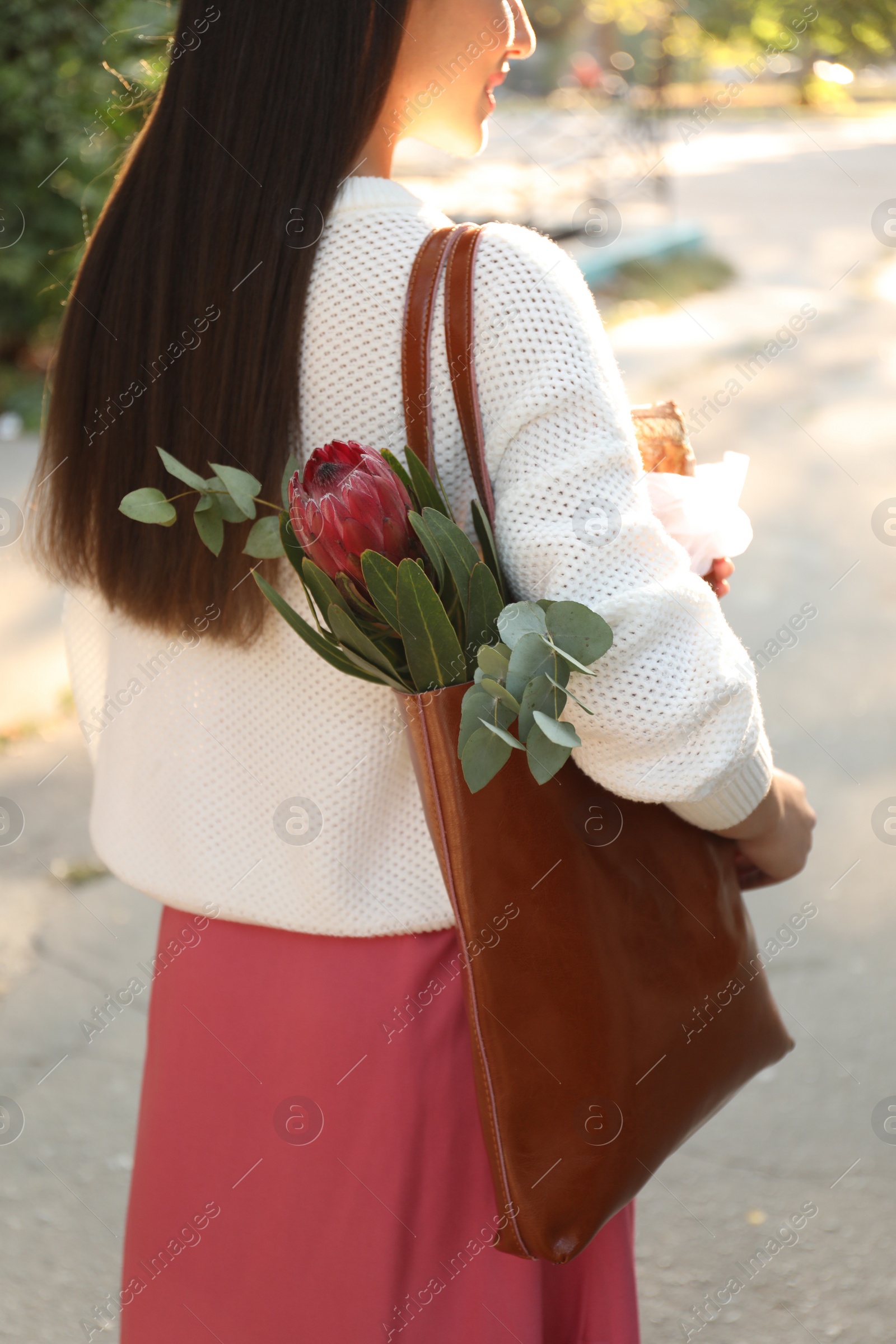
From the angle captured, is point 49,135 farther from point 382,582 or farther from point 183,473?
point 382,582

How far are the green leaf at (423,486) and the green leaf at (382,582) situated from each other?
71 millimetres

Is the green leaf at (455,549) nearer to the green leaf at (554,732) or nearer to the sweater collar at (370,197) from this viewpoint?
the green leaf at (554,732)

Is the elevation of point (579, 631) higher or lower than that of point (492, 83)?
lower

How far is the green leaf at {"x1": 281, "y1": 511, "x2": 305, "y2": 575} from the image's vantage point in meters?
1.09

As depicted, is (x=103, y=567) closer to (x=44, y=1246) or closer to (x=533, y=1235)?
(x=533, y=1235)

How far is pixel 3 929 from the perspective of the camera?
3.16 metres

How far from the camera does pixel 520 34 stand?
1.25 metres

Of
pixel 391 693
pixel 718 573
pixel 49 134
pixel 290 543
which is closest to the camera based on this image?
pixel 290 543

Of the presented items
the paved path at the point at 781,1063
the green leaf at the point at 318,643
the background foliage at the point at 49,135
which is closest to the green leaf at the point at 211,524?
the green leaf at the point at 318,643

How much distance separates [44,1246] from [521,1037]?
165 centimetres

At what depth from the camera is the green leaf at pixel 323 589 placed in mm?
1045

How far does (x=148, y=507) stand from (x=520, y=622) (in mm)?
381

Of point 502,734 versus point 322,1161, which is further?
point 322,1161

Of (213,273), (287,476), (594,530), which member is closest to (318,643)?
(287,476)
